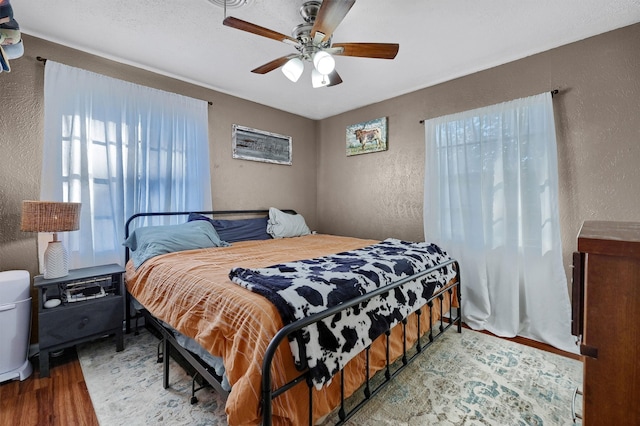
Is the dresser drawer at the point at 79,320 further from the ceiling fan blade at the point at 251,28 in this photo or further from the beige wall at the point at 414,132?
the ceiling fan blade at the point at 251,28

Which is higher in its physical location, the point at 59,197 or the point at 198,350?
the point at 59,197

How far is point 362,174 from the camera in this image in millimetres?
3811

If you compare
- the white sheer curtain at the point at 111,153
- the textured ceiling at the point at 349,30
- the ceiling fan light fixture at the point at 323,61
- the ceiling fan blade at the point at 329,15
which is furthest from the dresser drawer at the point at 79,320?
the ceiling fan blade at the point at 329,15

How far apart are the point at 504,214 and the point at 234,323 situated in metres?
2.50

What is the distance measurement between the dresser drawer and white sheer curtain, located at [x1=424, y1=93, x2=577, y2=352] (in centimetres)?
300

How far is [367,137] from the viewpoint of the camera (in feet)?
12.2

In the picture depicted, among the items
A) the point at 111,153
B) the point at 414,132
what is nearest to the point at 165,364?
the point at 111,153

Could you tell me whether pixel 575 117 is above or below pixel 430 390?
above

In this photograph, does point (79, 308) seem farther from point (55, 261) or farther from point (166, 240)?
point (166, 240)

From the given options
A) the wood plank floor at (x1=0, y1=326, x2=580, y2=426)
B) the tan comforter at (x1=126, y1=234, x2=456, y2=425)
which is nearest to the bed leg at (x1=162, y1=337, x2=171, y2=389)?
the tan comforter at (x1=126, y1=234, x2=456, y2=425)

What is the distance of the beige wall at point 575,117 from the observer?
2.10 metres

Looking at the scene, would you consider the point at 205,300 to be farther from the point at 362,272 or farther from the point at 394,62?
the point at 394,62

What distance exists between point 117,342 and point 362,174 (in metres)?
3.08

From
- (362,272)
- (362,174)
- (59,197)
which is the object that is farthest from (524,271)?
(59,197)
